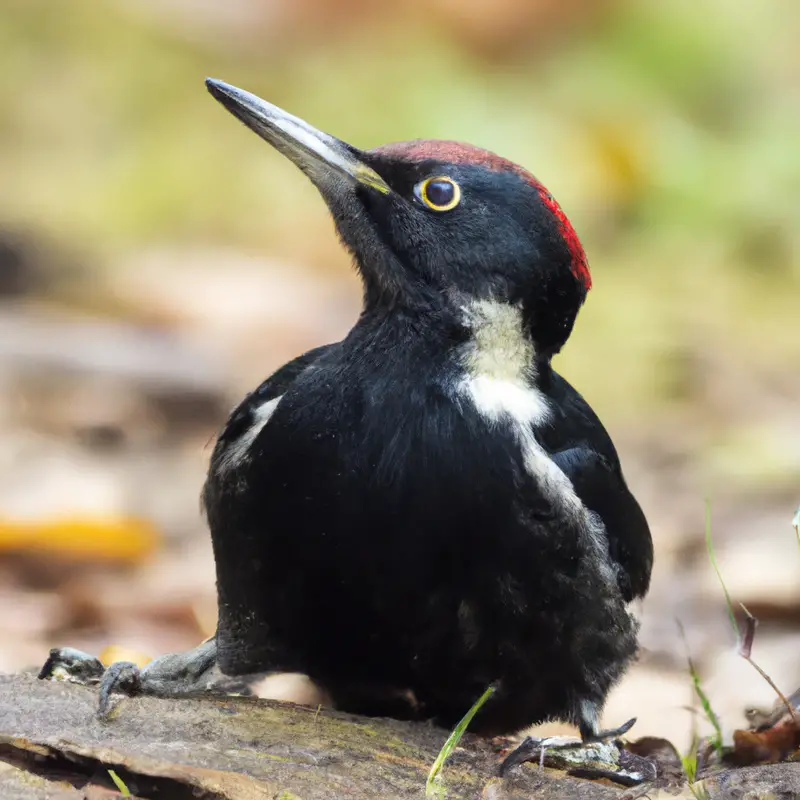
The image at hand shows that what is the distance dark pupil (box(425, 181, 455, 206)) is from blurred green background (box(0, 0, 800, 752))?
2141 millimetres

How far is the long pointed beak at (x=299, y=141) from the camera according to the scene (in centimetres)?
371

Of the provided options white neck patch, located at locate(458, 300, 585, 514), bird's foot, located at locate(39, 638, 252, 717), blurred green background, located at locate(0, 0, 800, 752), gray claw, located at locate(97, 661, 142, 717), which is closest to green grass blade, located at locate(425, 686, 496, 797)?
white neck patch, located at locate(458, 300, 585, 514)

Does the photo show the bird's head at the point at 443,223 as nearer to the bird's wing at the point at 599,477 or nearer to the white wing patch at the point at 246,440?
the bird's wing at the point at 599,477

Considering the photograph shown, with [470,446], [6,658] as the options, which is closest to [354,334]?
[470,446]

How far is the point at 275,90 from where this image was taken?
12633mm

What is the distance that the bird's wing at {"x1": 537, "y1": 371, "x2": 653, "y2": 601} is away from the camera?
143 inches

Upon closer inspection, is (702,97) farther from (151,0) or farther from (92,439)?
(92,439)

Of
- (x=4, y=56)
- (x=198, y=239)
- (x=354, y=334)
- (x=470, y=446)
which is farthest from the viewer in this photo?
(x=4, y=56)

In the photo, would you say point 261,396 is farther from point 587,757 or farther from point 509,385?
point 587,757

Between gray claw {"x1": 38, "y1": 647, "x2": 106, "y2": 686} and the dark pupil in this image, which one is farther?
gray claw {"x1": 38, "y1": 647, "x2": 106, "y2": 686}

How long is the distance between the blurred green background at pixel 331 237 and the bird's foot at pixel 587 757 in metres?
1.32

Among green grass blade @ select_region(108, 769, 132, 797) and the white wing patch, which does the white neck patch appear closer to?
the white wing patch

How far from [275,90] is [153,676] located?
9.38 m

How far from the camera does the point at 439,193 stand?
3662 millimetres
